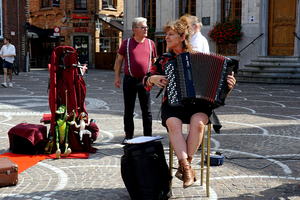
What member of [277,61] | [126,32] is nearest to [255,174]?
[277,61]

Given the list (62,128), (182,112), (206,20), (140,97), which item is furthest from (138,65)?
(206,20)

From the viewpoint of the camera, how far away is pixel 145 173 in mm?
3977

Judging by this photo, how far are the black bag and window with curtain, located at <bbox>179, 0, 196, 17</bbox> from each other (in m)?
18.9

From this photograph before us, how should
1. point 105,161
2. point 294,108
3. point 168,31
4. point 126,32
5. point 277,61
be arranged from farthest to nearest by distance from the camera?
point 126,32 → point 277,61 → point 294,108 → point 105,161 → point 168,31

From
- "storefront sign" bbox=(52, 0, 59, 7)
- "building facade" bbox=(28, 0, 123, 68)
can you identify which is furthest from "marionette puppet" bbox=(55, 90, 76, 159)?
"storefront sign" bbox=(52, 0, 59, 7)

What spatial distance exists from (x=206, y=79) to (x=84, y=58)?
92.9ft

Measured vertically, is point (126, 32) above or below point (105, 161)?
above

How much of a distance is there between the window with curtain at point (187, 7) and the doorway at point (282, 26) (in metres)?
4.58

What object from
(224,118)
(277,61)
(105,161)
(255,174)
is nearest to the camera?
(255,174)

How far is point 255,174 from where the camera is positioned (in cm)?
484

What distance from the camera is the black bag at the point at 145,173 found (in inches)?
155

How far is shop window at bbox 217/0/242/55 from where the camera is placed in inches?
775

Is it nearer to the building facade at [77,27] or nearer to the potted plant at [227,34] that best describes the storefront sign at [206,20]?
the potted plant at [227,34]

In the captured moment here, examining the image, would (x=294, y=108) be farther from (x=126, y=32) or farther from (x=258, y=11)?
(x=126, y=32)
